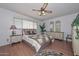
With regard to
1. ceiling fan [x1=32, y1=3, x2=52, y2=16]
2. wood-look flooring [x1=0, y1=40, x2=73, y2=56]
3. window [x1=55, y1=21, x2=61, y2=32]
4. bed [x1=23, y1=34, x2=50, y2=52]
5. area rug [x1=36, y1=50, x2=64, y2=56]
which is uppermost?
ceiling fan [x1=32, y1=3, x2=52, y2=16]

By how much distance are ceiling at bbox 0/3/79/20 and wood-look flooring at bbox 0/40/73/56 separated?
560 millimetres

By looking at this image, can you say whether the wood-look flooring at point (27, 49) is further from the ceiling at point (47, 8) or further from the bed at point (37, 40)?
the ceiling at point (47, 8)

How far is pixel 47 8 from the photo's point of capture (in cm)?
202

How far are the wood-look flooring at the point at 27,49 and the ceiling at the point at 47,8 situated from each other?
0.56 metres

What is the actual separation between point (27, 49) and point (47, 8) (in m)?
0.88

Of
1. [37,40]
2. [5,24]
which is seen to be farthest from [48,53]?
[5,24]

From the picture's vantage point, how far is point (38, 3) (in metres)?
1.99

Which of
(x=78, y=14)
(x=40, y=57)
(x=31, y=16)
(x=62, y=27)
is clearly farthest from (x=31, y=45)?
(x=78, y=14)

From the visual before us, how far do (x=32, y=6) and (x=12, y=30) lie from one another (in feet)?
1.97

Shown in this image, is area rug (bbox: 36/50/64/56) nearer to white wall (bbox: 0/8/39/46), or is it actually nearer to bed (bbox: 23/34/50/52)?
bed (bbox: 23/34/50/52)

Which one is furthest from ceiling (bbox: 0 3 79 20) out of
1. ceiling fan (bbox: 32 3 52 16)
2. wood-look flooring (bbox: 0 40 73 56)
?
wood-look flooring (bbox: 0 40 73 56)

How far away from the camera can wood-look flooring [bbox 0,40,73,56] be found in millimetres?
2031

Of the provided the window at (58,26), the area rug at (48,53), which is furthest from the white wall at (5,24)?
the window at (58,26)

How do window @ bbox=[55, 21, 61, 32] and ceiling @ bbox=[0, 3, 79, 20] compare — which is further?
window @ bbox=[55, 21, 61, 32]
